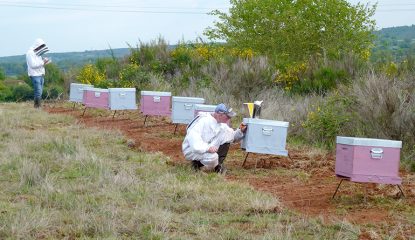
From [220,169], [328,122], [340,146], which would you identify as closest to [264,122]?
[220,169]

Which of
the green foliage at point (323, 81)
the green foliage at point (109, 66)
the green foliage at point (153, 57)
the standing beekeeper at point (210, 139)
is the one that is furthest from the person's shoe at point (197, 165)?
the green foliage at point (109, 66)

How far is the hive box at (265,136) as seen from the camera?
32.7 ft

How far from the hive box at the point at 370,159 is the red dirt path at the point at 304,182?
1.07 feet

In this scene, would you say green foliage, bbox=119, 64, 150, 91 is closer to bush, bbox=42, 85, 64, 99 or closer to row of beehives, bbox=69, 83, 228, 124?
row of beehives, bbox=69, 83, 228, 124

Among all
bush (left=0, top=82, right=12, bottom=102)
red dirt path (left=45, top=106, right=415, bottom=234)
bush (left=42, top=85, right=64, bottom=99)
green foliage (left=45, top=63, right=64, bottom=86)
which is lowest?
bush (left=0, top=82, right=12, bottom=102)

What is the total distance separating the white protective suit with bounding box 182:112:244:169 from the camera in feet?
31.8

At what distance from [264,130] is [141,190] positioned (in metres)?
2.58

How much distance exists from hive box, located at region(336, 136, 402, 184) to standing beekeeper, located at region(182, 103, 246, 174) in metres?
2.21

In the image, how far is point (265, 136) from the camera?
32.8ft

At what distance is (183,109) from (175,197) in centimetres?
592

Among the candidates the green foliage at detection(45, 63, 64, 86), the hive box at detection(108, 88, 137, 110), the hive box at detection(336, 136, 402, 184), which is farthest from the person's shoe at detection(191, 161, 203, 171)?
the green foliage at detection(45, 63, 64, 86)

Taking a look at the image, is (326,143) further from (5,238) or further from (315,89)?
(5,238)

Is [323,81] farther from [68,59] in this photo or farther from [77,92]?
[68,59]

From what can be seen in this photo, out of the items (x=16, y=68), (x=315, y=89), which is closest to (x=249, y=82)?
(x=315, y=89)
